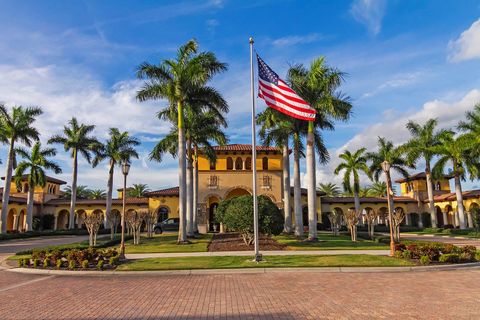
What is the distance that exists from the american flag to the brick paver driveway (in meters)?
6.49

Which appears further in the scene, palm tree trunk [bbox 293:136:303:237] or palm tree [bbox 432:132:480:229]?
palm tree [bbox 432:132:480:229]

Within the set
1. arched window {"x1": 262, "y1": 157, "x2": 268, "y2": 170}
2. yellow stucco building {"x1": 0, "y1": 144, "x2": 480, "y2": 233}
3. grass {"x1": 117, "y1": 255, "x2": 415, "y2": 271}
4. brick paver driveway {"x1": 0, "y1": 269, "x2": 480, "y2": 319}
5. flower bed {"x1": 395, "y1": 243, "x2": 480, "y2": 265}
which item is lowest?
brick paver driveway {"x1": 0, "y1": 269, "x2": 480, "y2": 319}

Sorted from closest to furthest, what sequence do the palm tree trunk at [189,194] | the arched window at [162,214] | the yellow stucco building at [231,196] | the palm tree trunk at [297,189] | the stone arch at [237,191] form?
the palm tree trunk at [297,189] < the palm tree trunk at [189,194] < the stone arch at [237,191] < the yellow stucco building at [231,196] < the arched window at [162,214]

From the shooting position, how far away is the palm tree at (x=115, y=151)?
40969 millimetres

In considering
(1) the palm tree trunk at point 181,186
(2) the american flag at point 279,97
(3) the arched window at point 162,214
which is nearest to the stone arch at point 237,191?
(3) the arched window at point 162,214

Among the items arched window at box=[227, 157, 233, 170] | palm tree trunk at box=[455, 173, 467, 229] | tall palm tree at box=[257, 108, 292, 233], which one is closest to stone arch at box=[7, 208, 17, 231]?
A: arched window at box=[227, 157, 233, 170]

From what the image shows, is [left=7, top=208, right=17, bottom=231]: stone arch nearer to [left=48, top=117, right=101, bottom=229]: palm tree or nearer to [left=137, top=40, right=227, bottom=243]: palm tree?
[left=48, top=117, right=101, bottom=229]: palm tree

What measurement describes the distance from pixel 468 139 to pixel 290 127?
18477 mm

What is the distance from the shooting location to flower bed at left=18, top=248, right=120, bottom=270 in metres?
13.2

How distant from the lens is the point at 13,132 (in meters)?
34.4

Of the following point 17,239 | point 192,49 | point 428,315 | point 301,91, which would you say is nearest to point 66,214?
point 17,239

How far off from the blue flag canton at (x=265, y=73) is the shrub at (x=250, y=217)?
798 centimetres

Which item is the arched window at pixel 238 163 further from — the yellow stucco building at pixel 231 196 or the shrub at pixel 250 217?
the shrub at pixel 250 217

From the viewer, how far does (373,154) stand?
1729 inches
